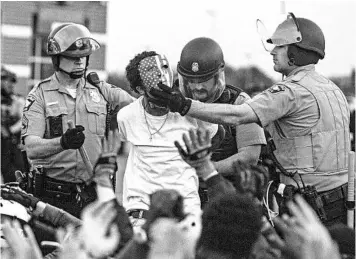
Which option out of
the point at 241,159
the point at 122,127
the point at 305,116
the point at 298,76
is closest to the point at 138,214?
the point at 122,127

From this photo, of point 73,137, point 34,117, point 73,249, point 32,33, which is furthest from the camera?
point 32,33

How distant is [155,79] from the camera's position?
6.34 meters

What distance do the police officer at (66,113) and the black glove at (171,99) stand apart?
64.4 inches

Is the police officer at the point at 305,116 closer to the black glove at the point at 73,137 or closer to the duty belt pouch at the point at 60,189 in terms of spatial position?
the black glove at the point at 73,137

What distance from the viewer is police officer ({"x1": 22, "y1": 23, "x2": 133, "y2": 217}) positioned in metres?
7.50

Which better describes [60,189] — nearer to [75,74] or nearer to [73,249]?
[75,74]

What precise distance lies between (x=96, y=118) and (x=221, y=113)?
1.68m

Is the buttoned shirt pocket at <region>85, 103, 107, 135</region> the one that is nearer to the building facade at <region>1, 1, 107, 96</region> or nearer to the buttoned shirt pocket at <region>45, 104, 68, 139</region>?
the buttoned shirt pocket at <region>45, 104, 68, 139</region>

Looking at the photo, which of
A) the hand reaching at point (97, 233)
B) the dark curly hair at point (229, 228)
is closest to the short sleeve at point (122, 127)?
the dark curly hair at point (229, 228)

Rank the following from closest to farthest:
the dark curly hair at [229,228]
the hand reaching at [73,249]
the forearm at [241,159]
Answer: the hand reaching at [73,249]
the dark curly hair at [229,228]
the forearm at [241,159]

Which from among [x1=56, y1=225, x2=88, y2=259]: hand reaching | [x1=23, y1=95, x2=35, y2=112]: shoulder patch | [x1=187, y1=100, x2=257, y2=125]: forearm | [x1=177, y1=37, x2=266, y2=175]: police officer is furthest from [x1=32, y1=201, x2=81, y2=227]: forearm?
[x1=23, y1=95, x2=35, y2=112]: shoulder patch

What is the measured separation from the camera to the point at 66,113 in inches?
297

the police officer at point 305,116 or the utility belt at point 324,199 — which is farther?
the utility belt at point 324,199

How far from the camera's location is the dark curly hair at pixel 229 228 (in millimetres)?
4066
